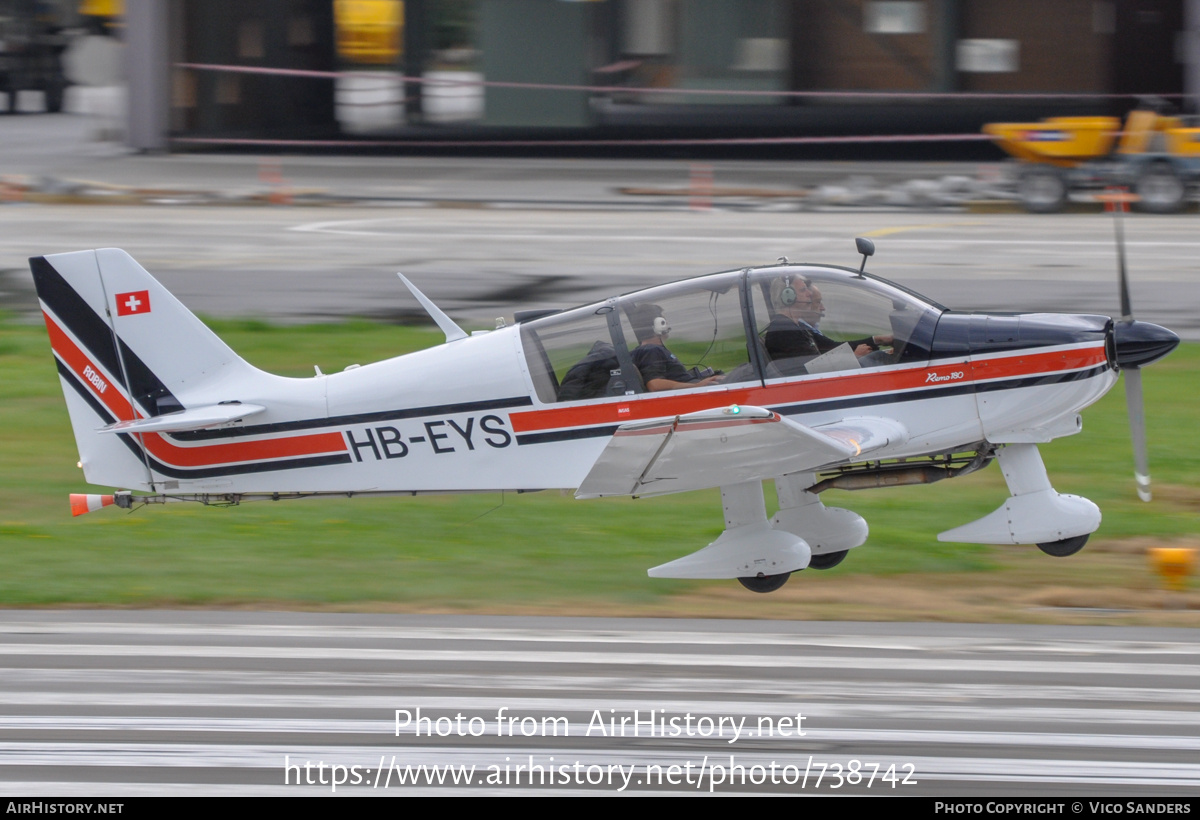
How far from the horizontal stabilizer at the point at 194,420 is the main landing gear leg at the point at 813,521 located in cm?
352

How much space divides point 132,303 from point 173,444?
99cm

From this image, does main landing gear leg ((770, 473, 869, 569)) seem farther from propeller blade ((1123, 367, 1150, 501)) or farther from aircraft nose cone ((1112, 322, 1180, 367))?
aircraft nose cone ((1112, 322, 1180, 367))

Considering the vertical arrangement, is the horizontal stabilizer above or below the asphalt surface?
below

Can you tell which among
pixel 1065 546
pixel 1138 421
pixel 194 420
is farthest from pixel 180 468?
pixel 1138 421

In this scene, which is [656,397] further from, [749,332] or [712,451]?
[712,451]

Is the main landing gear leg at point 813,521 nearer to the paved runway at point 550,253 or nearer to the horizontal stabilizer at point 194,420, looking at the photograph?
the horizontal stabilizer at point 194,420

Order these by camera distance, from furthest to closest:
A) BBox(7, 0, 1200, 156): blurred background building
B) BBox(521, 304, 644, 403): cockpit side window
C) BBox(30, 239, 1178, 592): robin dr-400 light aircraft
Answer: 1. BBox(7, 0, 1200, 156): blurred background building
2. BBox(521, 304, 644, 403): cockpit side window
3. BBox(30, 239, 1178, 592): robin dr-400 light aircraft

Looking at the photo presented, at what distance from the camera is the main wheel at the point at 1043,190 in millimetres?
22719

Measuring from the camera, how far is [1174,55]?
28.4m

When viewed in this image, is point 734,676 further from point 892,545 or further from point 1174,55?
point 1174,55

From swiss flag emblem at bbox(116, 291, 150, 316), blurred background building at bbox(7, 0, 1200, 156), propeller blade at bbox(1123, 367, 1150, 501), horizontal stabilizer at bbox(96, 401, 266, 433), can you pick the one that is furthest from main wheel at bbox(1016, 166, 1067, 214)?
swiss flag emblem at bbox(116, 291, 150, 316)

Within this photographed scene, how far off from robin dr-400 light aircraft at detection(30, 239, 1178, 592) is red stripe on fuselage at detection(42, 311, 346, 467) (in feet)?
0.05

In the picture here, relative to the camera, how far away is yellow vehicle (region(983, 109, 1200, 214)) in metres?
21.9

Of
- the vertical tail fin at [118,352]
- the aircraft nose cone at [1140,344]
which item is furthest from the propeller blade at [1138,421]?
the vertical tail fin at [118,352]
